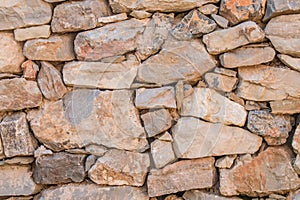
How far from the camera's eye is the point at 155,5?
5.14 feet

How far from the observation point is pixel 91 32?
1.62 metres

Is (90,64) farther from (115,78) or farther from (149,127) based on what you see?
(149,127)

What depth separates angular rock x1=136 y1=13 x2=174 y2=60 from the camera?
1.59 meters

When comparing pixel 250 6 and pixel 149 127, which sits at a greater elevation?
pixel 250 6

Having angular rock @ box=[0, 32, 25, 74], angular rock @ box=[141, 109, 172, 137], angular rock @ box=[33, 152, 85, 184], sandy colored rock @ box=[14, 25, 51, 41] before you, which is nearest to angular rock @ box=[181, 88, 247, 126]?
angular rock @ box=[141, 109, 172, 137]

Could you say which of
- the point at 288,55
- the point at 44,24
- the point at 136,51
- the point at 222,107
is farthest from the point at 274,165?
the point at 44,24

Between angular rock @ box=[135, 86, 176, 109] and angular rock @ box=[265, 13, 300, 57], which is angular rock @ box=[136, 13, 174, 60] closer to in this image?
angular rock @ box=[135, 86, 176, 109]

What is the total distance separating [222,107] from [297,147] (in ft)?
1.14

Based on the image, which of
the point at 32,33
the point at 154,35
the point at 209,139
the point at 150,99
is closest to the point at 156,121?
the point at 150,99

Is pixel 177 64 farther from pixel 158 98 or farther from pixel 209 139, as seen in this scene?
pixel 209 139

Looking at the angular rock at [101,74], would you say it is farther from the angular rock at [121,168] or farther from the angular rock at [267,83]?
the angular rock at [267,83]

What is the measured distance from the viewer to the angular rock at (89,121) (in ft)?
5.40

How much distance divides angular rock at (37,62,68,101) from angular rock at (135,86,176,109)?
0.37 m

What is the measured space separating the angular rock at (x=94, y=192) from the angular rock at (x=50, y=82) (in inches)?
16.9
